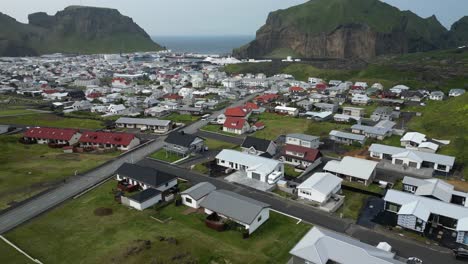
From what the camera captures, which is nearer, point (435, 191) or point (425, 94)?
point (435, 191)

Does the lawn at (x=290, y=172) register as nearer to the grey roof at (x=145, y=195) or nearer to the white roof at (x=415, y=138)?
the grey roof at (x=145, y=195)

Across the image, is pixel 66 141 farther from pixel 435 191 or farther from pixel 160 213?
pixel 435 191

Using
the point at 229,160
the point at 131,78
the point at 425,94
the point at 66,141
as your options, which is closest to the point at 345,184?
the point at 229,160

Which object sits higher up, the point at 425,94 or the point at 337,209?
the point at 425,94

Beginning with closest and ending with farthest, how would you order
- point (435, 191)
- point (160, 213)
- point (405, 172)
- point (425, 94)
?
point (160, 213)
point (435, 191)
point (405, 172)
point (425, 94)

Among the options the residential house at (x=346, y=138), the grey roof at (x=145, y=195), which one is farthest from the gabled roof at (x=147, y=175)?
the residential house at (x=346, y=138)

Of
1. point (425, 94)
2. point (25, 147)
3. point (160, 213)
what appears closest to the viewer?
point (160, 213)

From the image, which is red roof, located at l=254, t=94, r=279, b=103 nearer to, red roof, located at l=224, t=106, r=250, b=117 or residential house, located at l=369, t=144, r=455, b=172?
red roof, located at l=224, t=106, r=250, b=117
